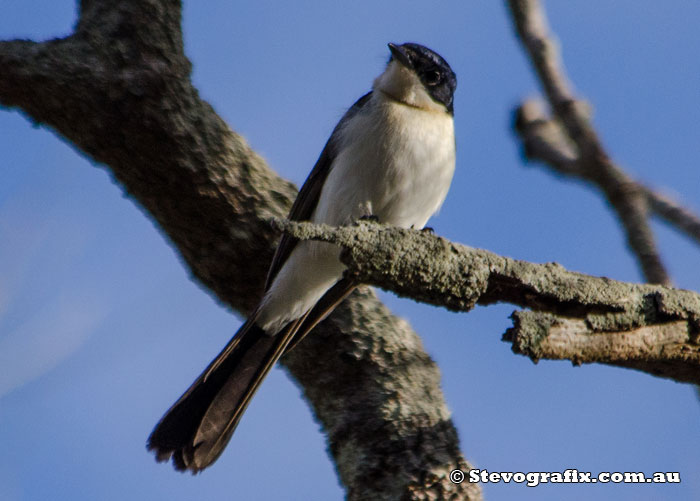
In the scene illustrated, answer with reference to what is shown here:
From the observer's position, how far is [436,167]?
Result: 4.50 meters

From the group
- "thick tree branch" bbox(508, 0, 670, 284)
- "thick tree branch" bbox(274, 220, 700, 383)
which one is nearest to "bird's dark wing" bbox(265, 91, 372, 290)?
"thick tree branch" bbox(274, 220, 700, 383)

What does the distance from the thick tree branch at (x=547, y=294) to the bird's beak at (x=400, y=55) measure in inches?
89.3

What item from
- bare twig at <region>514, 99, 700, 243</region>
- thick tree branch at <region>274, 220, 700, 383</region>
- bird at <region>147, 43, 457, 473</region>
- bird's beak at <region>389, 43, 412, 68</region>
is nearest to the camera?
bare twig at <region>514, 99, 700, 243</region>

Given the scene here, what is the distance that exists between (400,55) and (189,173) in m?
1.45

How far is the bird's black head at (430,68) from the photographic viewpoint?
4895mm

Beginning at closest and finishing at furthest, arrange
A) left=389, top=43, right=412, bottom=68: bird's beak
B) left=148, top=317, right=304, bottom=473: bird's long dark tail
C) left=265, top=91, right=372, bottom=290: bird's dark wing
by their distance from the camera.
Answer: left=148, top=317, right=304, bottom=473: bird's long dark tail → left=265, top=91, right=372, bottom=290: bird's dark wing → left=389, top=43, right=412, bottom=68: bird's beak

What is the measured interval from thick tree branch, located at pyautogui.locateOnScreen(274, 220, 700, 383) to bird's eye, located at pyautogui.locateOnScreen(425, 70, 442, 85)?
2287 millimetres

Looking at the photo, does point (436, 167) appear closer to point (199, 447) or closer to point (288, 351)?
point (288, 351)

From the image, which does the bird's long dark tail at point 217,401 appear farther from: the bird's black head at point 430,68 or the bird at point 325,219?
the bird's black head at point 430,68

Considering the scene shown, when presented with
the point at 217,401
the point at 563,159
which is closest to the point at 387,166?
the point at 217,401

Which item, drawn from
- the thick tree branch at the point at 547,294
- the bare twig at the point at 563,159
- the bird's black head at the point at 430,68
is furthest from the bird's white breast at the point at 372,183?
the bare twig at the point at 563,159

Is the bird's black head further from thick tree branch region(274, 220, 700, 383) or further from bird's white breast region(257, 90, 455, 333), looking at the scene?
thick tree branch region(274, 220, 700, 383)

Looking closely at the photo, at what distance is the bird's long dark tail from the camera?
4066mm

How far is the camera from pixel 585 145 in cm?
Result: 160
